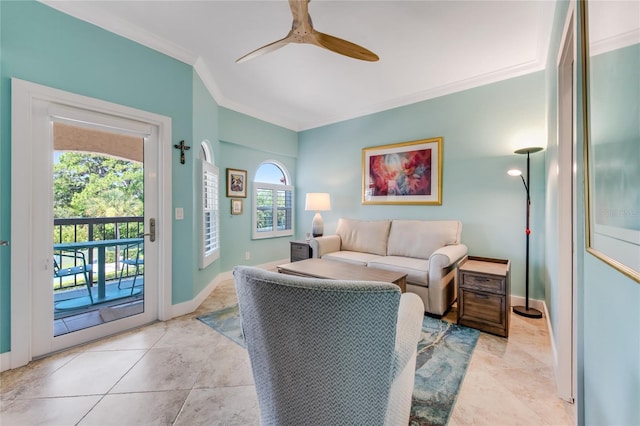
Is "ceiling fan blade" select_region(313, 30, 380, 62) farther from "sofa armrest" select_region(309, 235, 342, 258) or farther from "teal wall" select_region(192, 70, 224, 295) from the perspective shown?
"sofa armrest" select_region(309, 235, 342, 258)

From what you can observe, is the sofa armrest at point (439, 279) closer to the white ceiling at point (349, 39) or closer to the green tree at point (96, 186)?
the white ceiling at point (349, 39)

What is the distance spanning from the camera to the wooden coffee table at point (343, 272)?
2.21m

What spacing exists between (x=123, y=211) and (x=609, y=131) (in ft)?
10.4

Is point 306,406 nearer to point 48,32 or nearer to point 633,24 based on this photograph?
point 633,24

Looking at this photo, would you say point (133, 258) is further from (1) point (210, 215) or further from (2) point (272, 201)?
(2) point (272, 201)

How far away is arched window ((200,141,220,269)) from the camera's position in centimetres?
309

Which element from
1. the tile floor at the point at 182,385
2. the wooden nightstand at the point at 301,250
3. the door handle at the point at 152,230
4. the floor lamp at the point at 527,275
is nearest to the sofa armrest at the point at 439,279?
the tile floor at the point at 182,385

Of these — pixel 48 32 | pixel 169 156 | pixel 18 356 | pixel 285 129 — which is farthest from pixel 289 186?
pixel 18 356

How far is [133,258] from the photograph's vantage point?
8.16 feet

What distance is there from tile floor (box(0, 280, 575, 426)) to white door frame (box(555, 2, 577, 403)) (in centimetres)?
20

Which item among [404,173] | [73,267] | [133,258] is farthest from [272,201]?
[73,267]

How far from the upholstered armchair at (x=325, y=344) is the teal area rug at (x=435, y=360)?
645 mm

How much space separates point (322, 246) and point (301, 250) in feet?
1.18

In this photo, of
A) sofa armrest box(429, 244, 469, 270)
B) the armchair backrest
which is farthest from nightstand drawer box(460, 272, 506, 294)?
the armchair backrest
